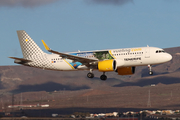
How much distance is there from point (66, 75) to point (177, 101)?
3483 inches

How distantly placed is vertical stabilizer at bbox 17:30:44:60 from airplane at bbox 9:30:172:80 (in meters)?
0.69

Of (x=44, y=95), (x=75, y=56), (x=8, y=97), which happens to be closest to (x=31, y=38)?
(x=75, y=56)

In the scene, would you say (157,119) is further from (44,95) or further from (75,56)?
(44,95)

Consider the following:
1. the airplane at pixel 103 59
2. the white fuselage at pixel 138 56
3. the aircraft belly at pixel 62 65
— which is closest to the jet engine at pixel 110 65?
the airplane at pixel 103 59

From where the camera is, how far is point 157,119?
98750mm

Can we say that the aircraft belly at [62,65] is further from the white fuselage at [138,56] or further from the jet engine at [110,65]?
the jet engine at [110,65]

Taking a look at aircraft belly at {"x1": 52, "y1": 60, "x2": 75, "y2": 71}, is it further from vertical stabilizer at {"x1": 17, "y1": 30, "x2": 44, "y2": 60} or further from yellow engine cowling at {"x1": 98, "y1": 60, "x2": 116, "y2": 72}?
yellow engine cowling at {"x1": 98, "y1": 60, "x2": 116, "y2": 72}

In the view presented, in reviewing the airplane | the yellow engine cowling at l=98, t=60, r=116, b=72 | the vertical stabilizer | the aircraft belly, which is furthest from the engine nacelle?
the vertical stabilizer

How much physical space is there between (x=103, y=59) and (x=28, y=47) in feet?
64.0

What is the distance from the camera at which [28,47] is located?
7819cm

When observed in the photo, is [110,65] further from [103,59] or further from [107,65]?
[103,59]

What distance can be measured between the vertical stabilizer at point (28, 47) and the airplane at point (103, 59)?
2.26ft

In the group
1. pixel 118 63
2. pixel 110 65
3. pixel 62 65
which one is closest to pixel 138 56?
pixel 118 63

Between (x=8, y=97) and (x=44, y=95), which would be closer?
(x=8, y=97)
